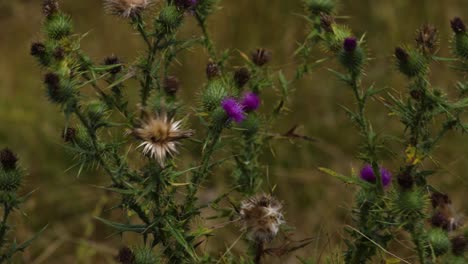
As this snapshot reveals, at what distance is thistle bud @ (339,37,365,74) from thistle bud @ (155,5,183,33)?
48 cm

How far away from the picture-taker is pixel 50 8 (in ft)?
7.07

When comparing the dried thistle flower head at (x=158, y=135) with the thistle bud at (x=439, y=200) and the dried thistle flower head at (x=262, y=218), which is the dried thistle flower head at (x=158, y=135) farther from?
the thistle bud at (x=439, y=200)

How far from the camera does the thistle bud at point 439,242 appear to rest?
2.00 metres

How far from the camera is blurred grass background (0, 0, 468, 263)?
4.30 m

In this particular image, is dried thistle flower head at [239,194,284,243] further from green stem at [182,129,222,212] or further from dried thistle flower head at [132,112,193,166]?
dried thistle flower head at [132,112,193,166]

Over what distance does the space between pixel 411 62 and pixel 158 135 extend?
79cm

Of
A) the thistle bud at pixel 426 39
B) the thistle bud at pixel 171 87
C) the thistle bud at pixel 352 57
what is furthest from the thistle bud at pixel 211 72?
the thistle bud at pixel 426 39

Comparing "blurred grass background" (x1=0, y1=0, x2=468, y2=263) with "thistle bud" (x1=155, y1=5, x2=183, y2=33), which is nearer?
"thistle bud" (x1=155, y1=5, x2=183, y2=33)

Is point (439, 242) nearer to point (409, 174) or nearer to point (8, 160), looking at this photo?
point (409, 174)

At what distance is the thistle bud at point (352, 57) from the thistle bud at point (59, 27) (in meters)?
0.78

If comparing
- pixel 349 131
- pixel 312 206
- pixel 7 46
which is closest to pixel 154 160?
pixel 312 206

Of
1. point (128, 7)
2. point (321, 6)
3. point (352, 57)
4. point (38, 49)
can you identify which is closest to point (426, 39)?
point (352, 57)

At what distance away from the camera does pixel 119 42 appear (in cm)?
571

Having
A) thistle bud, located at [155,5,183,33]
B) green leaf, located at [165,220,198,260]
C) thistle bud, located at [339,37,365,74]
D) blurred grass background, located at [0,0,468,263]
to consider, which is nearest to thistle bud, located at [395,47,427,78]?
thistle bud, located at [339,37,365,74]
